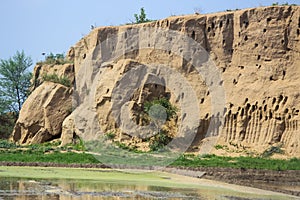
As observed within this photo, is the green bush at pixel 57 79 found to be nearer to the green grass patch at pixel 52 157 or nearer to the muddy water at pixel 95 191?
the green grass patch at pixel 52 157

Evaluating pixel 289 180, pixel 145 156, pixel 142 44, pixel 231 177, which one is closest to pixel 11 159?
pixel 145 156

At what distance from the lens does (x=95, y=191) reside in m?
22.8

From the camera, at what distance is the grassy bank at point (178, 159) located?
35.6 m

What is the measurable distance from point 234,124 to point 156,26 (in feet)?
35.5

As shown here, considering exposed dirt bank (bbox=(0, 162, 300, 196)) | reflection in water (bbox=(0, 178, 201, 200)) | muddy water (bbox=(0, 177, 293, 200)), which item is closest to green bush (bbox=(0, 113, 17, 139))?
exposed dirt bank (bbox=(0, 162, 300, 196))

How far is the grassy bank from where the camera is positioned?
3562 centimetres

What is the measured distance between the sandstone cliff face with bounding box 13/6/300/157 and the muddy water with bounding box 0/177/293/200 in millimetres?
17858

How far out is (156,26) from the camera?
5047 centimetres

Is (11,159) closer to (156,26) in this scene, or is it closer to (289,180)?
(289,180)

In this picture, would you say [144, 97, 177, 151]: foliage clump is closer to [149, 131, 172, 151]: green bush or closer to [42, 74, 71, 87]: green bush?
[149, 131, 172, 151]: green bush

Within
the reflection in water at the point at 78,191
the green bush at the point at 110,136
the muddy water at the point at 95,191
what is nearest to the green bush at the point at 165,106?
the green bush at the point at 110,136

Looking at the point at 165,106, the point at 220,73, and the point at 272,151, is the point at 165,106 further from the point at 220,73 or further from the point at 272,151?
the point at 272,151

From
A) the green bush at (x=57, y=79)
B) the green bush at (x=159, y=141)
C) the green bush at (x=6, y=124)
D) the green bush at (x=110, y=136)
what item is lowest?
the green bush at (x=159, y=141)

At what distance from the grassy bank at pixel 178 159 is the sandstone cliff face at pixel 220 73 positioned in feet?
12.5
